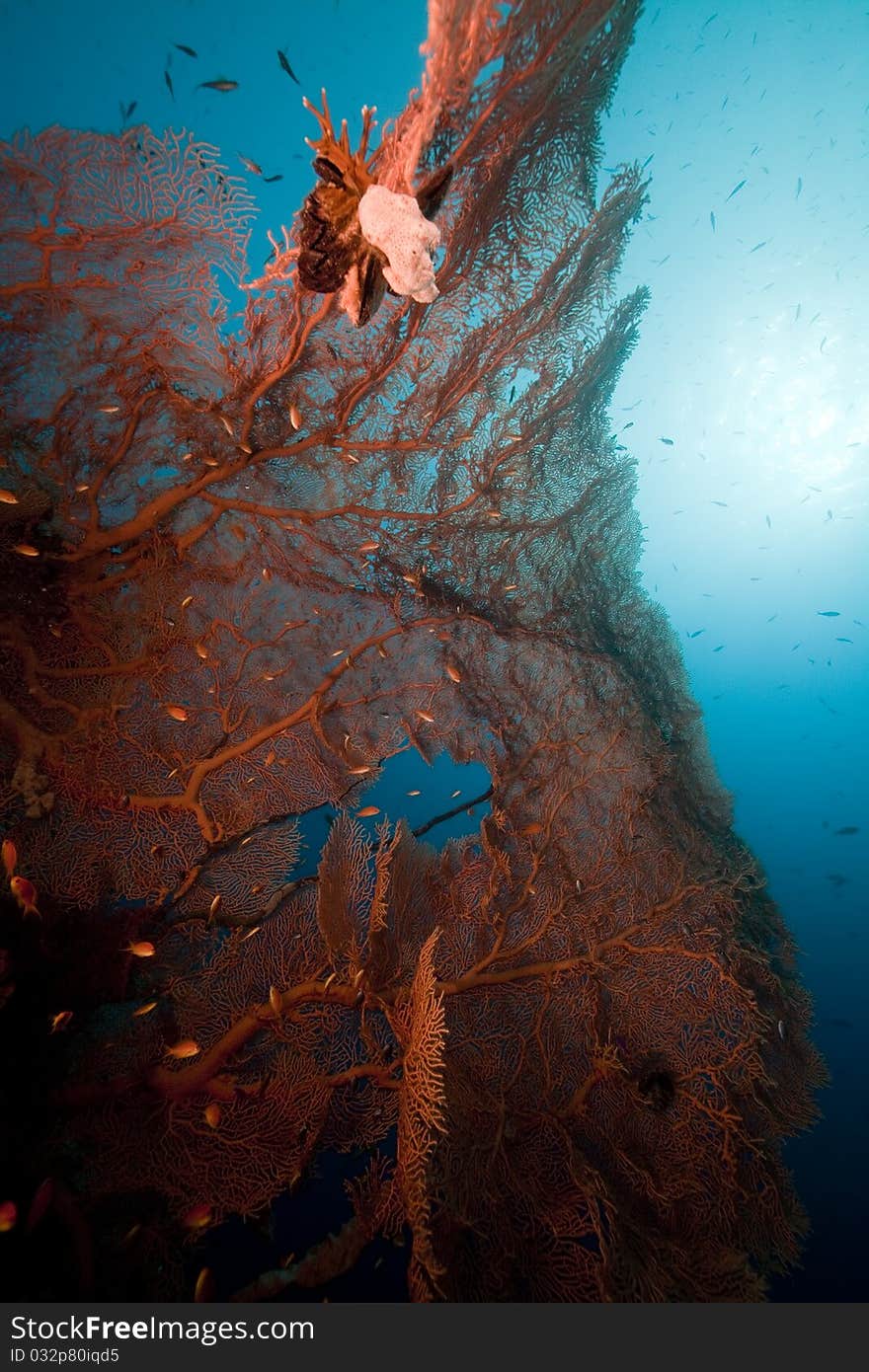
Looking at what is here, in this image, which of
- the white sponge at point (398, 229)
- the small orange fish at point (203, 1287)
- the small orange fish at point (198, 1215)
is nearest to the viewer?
the small orange fish at point (203, 1287)

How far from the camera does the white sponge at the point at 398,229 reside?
2717 mm

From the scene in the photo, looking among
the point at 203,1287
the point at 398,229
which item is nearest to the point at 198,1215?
the point at 203,1287

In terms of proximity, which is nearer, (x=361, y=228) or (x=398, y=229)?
(x=398, y=229)

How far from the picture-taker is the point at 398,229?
8.98 feet

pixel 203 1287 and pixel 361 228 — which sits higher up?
pixel 361 228

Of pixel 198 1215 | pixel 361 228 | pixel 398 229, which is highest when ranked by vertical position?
pixel 361 228

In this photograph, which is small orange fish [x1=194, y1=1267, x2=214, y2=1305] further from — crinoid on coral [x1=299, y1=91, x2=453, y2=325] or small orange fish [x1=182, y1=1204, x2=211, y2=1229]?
crinoid on coral [x1=299, y1=91, x2=453, y2=325]

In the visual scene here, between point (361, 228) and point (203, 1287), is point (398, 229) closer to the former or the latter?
point (361, 228)

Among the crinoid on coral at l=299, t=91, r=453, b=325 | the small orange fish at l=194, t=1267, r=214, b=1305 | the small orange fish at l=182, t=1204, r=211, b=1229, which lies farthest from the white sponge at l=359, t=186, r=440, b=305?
the small orange fish at l=182, t=1204, r=211, b=1229

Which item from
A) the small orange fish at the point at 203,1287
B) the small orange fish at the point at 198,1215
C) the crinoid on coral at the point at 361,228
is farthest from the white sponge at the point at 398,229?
the small orange fish at the point at 198,1215

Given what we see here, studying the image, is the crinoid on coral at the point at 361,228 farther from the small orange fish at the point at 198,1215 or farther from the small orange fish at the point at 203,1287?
the small orange fish at the point at 198,1215

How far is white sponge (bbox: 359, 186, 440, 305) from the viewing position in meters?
2.72

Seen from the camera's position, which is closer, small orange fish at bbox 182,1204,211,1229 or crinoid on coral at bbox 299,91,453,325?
crinoid on coral at bbox 299,91,453,325

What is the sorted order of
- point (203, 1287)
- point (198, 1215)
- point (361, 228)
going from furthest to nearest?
point (198, 1215)
point (361, 228)
point (203, 1287)
